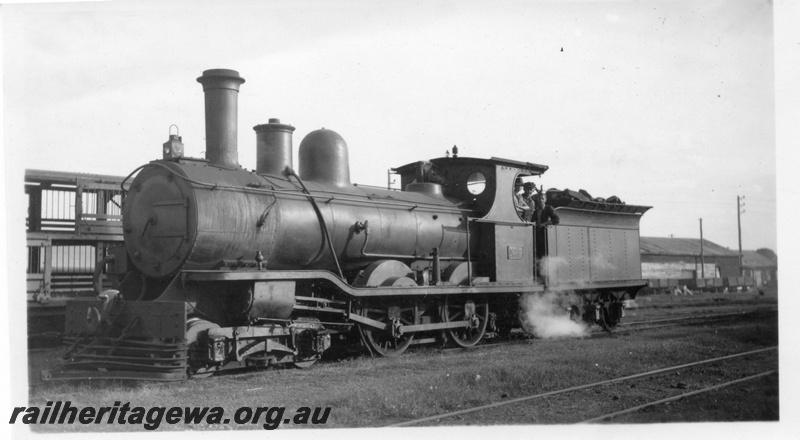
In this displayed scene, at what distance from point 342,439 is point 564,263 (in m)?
8.97

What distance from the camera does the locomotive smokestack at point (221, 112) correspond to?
995 centimetres

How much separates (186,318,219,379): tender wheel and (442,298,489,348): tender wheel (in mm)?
4755

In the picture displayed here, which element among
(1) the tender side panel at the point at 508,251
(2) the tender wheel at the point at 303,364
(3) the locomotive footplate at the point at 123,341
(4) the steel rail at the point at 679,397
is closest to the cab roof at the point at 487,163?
(1) the tender side panel at the point at 508,251

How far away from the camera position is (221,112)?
10.0 meters

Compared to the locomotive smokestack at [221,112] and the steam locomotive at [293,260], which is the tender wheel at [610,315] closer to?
the steam locomotive at [293,260]

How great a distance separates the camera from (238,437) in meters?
6.80

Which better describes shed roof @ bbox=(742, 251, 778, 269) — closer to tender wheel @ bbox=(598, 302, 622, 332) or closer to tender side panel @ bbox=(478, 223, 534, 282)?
tender wheel @ bbox=(598, 302, 622, 332)

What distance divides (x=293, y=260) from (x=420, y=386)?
9.82 ft

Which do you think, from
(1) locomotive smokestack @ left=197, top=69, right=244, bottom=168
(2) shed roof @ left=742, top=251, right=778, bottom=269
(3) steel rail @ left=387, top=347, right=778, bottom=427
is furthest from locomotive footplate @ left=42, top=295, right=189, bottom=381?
(2) shed roof @ left=742, top=251, right=778, bottom=269

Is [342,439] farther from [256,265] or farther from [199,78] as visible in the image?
[199,78]

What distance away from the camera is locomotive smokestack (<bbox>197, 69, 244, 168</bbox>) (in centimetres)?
995

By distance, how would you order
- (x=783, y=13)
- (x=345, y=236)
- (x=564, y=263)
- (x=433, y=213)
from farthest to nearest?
(x=564, y=263)
(x=433, y=213)
(x=345, y=236)
(x=783, y=13)

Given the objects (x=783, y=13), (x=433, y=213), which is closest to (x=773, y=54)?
(x=783, y=13)

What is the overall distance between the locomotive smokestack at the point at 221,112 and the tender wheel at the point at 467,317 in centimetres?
476
